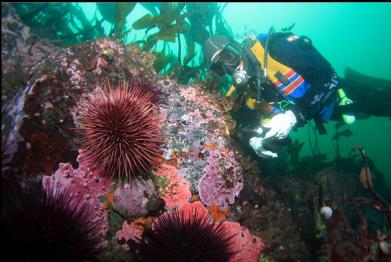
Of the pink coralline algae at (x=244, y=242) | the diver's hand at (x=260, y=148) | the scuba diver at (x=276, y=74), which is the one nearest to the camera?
the pink coralline algae at (x=244, y=242)

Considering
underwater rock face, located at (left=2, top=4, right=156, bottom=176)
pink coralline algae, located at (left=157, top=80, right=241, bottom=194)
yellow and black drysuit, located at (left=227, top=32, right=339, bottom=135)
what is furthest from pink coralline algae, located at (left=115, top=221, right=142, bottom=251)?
yellow and black drysuit, located at (left=227, top=32, right=339, bottom=135)

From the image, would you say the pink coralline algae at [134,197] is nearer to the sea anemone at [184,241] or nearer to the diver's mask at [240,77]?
the sea anemone at [184,241]

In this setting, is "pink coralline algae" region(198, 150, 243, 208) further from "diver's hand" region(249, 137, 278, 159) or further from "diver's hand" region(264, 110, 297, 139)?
"diver's hand" region(264, 110, 297, 139)

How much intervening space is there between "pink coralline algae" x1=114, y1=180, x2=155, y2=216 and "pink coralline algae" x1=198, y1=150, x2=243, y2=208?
0.82 meters

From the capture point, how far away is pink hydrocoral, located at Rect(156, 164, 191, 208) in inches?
153

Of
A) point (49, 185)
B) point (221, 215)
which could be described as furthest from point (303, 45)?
point (49, 185)

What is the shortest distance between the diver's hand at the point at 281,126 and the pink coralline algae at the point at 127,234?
2877 mm

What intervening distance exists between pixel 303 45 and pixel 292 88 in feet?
3.45

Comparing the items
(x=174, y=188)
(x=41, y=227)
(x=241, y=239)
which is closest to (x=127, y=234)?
(x=174, y=188)

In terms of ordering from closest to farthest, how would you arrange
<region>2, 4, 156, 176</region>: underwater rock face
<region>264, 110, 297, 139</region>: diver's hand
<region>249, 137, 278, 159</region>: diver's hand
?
1. <region>2, 4, 156, 176</region>: underwater rock face
2. <region>264, 110, 297, 139</region>: diver's hand
3. <region>249, 137, 278, 159</region>: diver's hand

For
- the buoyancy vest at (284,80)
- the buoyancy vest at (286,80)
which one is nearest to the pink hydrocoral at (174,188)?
the buoyancy vest at (284,80)

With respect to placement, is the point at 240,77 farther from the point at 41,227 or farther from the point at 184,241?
the point at 41,227

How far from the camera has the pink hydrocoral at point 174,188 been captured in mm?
3877

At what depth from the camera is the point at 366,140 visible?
56.5 meters
